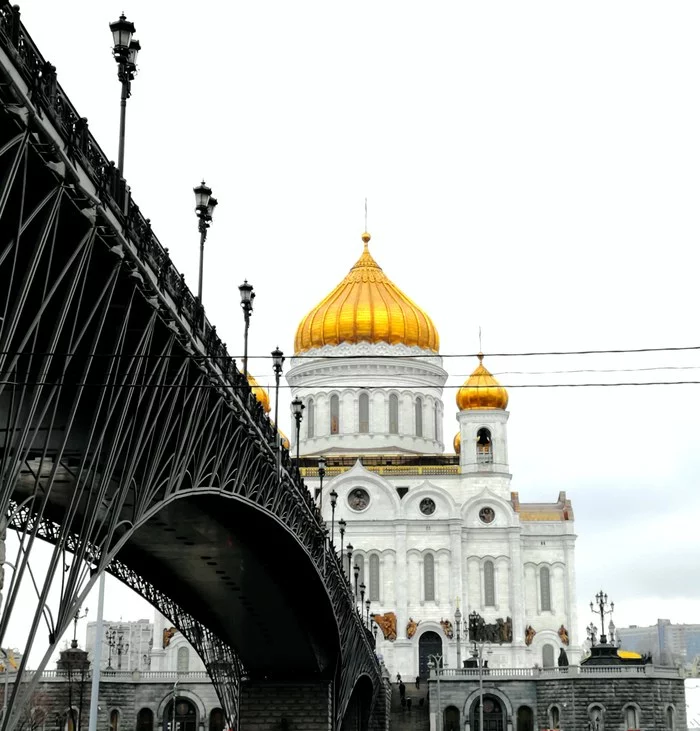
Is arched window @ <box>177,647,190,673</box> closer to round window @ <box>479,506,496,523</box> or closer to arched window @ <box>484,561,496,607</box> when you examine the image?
arched window @ <box>484,561,496,607</box>

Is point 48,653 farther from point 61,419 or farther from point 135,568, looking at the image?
point 135,568

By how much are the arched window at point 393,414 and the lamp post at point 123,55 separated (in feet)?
249

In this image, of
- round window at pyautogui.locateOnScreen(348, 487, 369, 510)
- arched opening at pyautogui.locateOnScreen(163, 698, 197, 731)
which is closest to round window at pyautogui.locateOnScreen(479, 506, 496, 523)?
round window at pyautogui.locateOnScreen(348, 487, 369, 510)

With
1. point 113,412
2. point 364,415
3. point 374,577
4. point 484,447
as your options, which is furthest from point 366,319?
point 113,412

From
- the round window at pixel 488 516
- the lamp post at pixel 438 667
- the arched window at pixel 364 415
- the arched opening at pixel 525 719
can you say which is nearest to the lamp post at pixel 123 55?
the lamp post at pixel 438 667

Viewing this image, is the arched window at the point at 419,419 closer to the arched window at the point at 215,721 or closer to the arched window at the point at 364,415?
the arched window at the point at 364,415

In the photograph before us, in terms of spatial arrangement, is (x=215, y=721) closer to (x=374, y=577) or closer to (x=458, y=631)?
(x=458, y=631)

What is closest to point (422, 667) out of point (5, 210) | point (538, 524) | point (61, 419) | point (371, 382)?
point (538, 524)

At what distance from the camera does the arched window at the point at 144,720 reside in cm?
7762

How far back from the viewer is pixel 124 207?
18.6 meters

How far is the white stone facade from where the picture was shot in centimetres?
8694

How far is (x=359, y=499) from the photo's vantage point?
90812 millimetres

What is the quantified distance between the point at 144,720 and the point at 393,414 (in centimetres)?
2885

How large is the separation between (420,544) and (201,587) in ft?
159
